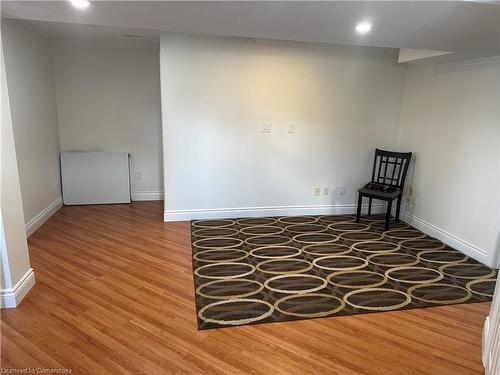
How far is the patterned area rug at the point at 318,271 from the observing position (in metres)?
2.59

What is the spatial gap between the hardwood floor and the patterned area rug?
0.43ft

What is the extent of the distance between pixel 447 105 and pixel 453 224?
133 cm

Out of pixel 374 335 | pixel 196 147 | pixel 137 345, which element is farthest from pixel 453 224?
pixel 137 345

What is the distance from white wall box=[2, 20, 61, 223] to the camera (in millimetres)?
3516

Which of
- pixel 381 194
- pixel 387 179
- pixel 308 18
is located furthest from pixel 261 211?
pixel 308 18

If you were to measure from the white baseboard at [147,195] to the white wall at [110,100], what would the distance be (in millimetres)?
168

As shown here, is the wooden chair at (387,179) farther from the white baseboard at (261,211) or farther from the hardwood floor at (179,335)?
the hardwood floor at (179,335)

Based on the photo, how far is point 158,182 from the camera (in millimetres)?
5273

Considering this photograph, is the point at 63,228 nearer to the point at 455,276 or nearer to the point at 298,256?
the point at 298,256

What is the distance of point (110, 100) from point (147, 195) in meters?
1.47

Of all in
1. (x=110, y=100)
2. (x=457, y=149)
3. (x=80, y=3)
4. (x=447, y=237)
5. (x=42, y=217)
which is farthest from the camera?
(x=110, y=100)

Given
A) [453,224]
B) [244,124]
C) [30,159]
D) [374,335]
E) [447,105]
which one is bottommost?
[374,335]

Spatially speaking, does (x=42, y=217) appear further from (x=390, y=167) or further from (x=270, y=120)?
(x=390, y=167)

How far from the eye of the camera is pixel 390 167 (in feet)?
15.5
